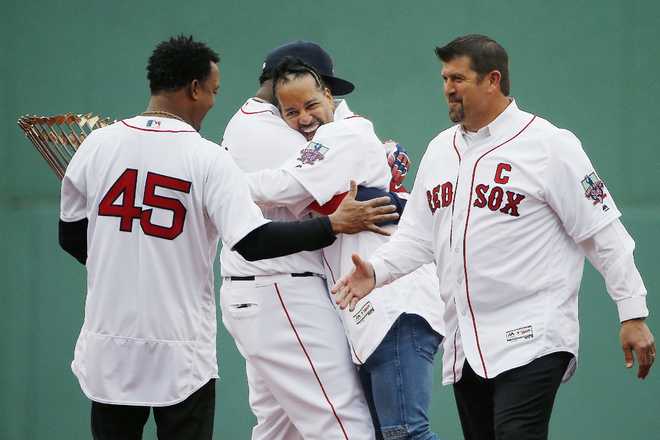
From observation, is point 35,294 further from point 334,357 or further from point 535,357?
point 535,357

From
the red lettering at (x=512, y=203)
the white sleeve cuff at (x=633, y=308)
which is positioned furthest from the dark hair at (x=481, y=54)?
the white sleeve cuff at (x=633, y=308)

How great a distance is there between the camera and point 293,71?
4543mm

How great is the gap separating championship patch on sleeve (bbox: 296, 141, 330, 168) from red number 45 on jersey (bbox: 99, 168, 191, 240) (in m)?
0.71

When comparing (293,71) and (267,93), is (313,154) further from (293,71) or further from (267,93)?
(267,93)

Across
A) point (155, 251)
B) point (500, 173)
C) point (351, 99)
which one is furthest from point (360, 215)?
point (351, 99)

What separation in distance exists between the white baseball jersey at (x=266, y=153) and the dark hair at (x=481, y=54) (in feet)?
2.69

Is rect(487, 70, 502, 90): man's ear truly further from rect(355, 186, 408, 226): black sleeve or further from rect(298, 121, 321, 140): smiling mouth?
rect(298, 121, 321, 140): smiling mouth

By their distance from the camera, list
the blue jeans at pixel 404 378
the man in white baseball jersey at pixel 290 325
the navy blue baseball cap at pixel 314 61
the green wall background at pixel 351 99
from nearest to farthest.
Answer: the blue jeans at pixel 404 378 → the man in white baseball jersey at pixel 290 325 → the navy blue baseball cap at pixel 314 61 → the green wall background at pixel 351 99

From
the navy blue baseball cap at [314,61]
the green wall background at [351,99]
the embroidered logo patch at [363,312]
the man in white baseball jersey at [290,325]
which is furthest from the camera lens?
the green wall background at [351,99]

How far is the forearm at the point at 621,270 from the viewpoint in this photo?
3.74 metres

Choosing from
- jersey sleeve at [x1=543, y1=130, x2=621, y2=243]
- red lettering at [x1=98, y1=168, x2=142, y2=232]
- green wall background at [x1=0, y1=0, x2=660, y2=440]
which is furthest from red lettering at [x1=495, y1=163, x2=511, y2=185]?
green wall background at [x1=0, y1=0, x2=660, y2=440]

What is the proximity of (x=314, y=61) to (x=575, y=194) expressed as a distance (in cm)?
144

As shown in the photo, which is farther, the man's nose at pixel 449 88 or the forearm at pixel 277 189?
the forearm at pixel 277 189

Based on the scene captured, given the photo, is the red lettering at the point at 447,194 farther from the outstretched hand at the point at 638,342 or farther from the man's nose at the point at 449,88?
the outstretched hand at the point at 638,342
